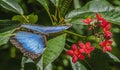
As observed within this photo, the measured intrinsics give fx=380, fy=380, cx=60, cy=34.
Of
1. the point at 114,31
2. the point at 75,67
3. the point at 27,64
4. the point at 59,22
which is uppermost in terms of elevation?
the point at 59,22

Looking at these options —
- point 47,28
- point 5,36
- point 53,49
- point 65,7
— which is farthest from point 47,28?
point 65,7

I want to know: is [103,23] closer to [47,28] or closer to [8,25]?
[47,28]

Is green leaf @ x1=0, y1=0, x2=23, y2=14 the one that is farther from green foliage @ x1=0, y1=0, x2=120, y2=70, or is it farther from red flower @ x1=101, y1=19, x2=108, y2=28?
red flower @ x1=101, y1=19, x2=108, y2=28

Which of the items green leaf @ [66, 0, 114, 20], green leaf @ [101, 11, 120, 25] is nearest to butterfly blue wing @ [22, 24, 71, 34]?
green leaf @ [101, 11, 120, 25]

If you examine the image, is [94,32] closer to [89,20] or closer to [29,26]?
[89,20]

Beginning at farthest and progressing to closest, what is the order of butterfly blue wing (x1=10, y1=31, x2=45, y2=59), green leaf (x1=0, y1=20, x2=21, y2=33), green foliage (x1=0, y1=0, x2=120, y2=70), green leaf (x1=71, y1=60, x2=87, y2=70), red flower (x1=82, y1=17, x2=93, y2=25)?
1. green leaf (x1=71, y1=60, x2=87, y2=70)
2. red flower (x1=82, y1=17, x2=93, y2=25)
3. green leaf (x1=0, y1=20, x2=21, y2=33)
4. green foliage (x1=0, y1=0, x2=120, y2=70)
5. butterfly blue wing (x1=10, y1=31, x2=45, y2=59)

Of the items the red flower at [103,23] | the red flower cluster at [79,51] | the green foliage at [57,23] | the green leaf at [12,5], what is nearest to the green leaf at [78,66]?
the green foliage at [57,23]

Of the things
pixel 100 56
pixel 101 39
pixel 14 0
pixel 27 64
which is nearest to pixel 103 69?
pixel 100 56
